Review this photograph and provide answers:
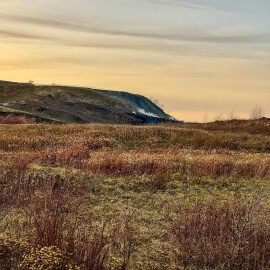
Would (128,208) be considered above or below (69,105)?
below

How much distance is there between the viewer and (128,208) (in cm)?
1256

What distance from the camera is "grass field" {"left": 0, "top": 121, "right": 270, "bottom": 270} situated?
823 centimetres

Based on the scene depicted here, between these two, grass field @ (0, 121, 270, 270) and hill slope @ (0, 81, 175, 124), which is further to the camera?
hill slope @ (0, 81, 175, 124)

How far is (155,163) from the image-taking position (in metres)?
19.3

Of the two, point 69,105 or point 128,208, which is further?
point 69,105

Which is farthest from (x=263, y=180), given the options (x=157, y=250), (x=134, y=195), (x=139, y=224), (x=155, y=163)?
(x=157, y=250)

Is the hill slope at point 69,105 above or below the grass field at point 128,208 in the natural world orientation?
above

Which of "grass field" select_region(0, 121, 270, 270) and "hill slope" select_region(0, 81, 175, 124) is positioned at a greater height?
"hill slope" select_region(0, 81, 175, 124)

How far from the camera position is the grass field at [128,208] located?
8227 millimetres

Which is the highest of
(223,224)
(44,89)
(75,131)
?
(44,89)

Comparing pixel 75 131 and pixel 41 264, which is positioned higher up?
pixel 75 131

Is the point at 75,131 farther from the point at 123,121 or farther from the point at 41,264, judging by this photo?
the point at 123,121

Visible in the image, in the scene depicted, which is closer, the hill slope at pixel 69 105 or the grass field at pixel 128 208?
the grass field at pixel 128 208

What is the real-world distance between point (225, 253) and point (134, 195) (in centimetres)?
631
